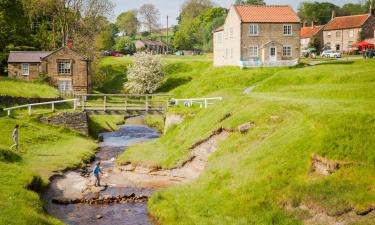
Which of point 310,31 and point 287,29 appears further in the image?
point 310,31

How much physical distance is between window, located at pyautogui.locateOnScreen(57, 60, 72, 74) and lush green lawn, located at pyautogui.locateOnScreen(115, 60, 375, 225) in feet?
127

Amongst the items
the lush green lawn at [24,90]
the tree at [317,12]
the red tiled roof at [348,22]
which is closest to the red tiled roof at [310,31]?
the red tiled roof at [348,22]

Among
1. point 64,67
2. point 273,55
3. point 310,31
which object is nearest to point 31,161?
point 64,67

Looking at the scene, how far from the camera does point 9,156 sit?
112 feet

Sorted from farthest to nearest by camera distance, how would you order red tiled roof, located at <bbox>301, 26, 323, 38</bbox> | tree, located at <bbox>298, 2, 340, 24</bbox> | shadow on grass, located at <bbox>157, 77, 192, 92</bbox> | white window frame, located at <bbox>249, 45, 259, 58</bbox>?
tree, located at <bbox>298, 2, 340, 24</bbox>
red tiled roof, located at <bbox>301, 26, 323, 38</bbox>
shadow on grass, located at <bbox>157, 77, 192, 92</bbox>
white window frame, located at <bbox>249, 45, 259, 58</bbox>

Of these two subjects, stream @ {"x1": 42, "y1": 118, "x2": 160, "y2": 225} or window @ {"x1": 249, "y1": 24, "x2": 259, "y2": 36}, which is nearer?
stream @ {"x1": 42, "y1": 118, "x2": 160, "y2": 225}

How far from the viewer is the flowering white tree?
278 feet

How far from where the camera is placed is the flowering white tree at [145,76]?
84875mm

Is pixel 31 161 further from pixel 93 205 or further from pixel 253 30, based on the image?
pixel 253 30

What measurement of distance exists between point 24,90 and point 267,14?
122 ft

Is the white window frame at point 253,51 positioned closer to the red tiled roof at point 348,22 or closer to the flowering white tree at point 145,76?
the flowering white tree at point 145,76

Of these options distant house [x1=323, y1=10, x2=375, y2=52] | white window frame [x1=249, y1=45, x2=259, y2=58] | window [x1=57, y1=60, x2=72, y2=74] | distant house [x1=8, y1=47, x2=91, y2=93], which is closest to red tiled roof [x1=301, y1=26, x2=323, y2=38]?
distant house [x1=323, y1=10, x2=375, y2=52]

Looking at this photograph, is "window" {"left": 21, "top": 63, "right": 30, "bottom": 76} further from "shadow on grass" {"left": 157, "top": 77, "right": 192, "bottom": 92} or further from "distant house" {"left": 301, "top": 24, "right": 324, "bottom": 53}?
"distant house" {"left": 301, "top": 24, "right": 324, "bottom": 53}

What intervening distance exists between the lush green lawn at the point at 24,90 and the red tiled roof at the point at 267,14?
30.0 m
